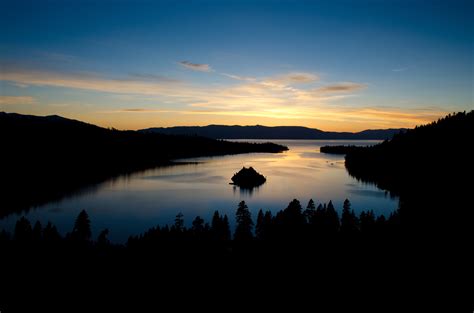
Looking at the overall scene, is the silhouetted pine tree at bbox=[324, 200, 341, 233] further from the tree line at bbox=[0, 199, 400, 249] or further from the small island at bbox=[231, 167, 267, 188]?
the small island at bbox=[231, 167, 267, 188]

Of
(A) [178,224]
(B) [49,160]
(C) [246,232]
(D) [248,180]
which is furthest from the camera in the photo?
(B) [49,160]

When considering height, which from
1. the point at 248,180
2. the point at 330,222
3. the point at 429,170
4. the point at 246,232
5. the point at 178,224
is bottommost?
the point at 248,180

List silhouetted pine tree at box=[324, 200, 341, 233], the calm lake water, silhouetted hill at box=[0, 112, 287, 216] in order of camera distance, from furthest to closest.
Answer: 1. silhouetted hill at box=[0, 112, 287, 216]
2. the calm lake water
3. silhouetted pine tree at box=[324, 200, 341, 233]

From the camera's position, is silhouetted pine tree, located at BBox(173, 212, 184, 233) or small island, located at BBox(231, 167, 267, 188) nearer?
silhouetted pine tree, located at BBox(173, 212, 184, 233)

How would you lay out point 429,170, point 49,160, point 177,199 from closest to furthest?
point 177,199, point 429,170, point 49,160

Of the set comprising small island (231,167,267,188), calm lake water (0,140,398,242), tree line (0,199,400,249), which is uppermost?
tree line (0,199,400,249)

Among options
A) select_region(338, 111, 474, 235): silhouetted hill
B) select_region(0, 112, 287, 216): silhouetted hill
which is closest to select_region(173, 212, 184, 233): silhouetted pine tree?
select_region(338, 111, 474, 235): silhouetted hill

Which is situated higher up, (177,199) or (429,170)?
(429,170)

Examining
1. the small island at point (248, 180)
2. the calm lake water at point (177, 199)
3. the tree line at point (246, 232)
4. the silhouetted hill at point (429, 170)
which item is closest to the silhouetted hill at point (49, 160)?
the calm lake water at point (177, 199)

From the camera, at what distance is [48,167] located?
127 meters

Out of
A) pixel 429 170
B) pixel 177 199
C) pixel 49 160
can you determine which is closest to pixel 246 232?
pixel 177 199

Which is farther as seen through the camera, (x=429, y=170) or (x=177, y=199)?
(x=429, y=170)

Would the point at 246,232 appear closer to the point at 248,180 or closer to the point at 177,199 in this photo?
the point at 177,199

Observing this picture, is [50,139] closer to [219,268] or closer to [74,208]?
[74,208]
